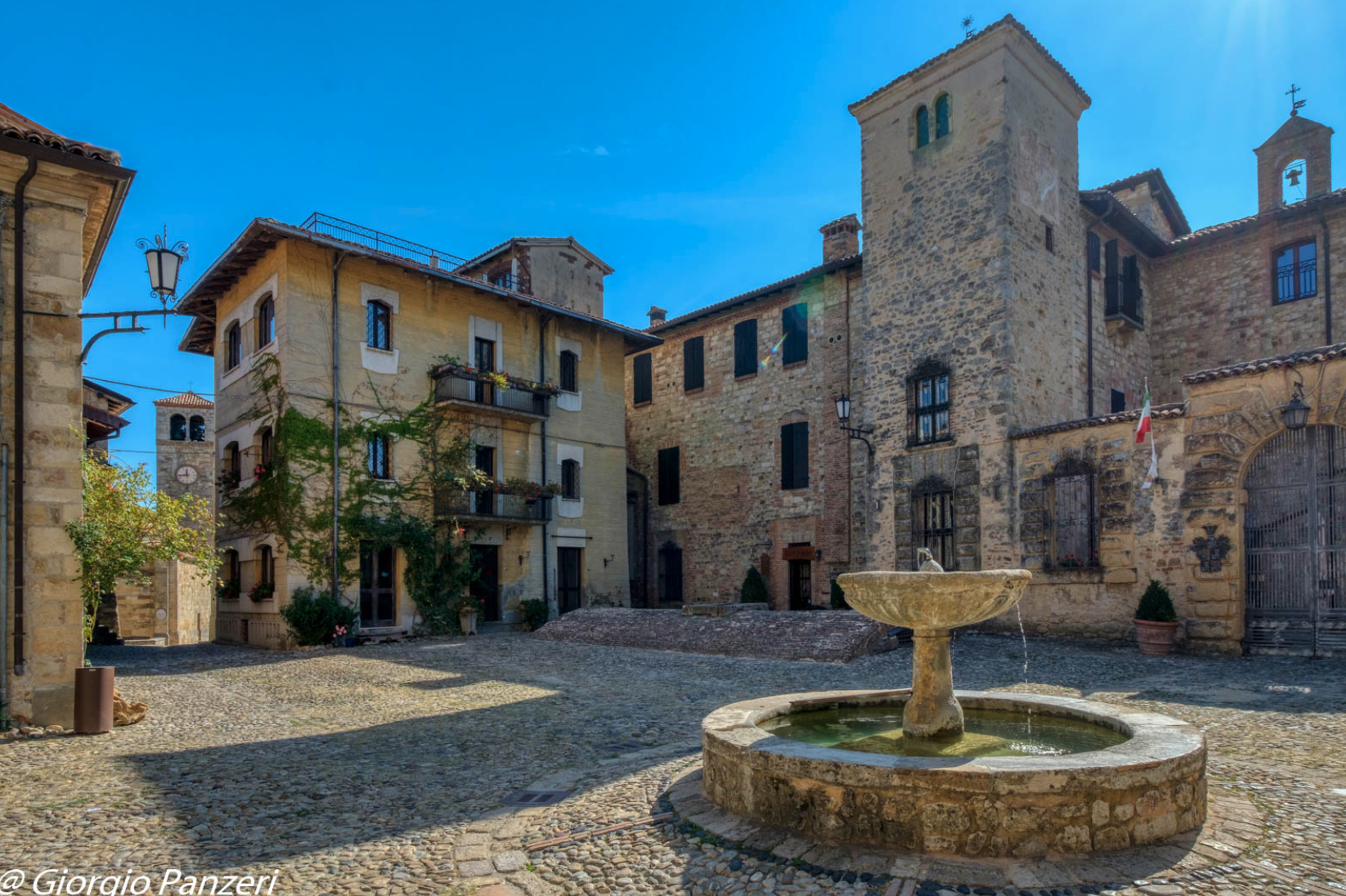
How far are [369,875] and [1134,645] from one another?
1357 cm

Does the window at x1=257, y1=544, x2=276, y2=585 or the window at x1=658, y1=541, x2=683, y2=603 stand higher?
the window at x1=257, y1=544, x2=276, y2=585

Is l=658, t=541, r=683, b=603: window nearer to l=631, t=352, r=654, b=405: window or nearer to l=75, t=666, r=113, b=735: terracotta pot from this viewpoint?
l=631, t=352, r=654, b=405: window

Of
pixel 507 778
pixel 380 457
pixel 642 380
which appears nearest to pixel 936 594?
pixel 507 778

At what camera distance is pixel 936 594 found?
525 cm

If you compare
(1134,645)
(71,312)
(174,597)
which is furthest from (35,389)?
(174,597)

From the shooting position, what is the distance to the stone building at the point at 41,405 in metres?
7.93

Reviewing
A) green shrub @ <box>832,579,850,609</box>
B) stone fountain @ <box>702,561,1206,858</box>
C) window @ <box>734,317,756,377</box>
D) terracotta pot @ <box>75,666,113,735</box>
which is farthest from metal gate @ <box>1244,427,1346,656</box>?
terracotta pot @ <box>75,666,113,735</box>

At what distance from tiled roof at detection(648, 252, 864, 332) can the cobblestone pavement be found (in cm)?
1139

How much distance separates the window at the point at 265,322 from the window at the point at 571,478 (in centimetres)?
749

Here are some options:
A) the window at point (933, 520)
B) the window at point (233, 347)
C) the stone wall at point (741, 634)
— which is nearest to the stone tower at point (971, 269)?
the window at point (933, 520)

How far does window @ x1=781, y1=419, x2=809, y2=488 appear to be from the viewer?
21641 millimetres

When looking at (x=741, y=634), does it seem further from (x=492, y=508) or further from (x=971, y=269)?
(x=971, y=269)

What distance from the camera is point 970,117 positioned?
17516mm

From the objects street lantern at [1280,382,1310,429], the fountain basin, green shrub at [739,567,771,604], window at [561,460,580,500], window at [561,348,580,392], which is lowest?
green shrub at [739,567,771,604]
